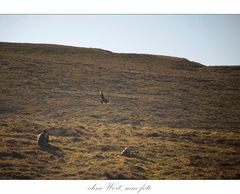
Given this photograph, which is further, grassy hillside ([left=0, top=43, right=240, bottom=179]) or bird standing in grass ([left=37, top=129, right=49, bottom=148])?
bird standing in grass ([left=37, top=129, right=49, bottom=148])

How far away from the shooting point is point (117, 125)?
23.8m

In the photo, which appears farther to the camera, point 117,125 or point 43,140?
point 117,125

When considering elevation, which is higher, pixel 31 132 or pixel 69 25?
pixel 69 25

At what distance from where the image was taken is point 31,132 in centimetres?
2130

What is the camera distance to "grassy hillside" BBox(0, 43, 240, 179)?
1728 cm

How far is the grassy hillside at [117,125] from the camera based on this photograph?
17.3m

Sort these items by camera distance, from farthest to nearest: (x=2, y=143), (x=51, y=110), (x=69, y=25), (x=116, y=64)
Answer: (x=116, y=64), (x=51, y=110), (x=69, y=25), (x=2, y=143)

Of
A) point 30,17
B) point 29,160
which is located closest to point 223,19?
point 30,17

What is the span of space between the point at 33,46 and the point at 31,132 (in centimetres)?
3192

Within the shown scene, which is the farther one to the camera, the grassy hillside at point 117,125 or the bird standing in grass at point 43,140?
the bird standing in grass at point 43,140

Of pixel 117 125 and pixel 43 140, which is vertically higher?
pixel 117 125
